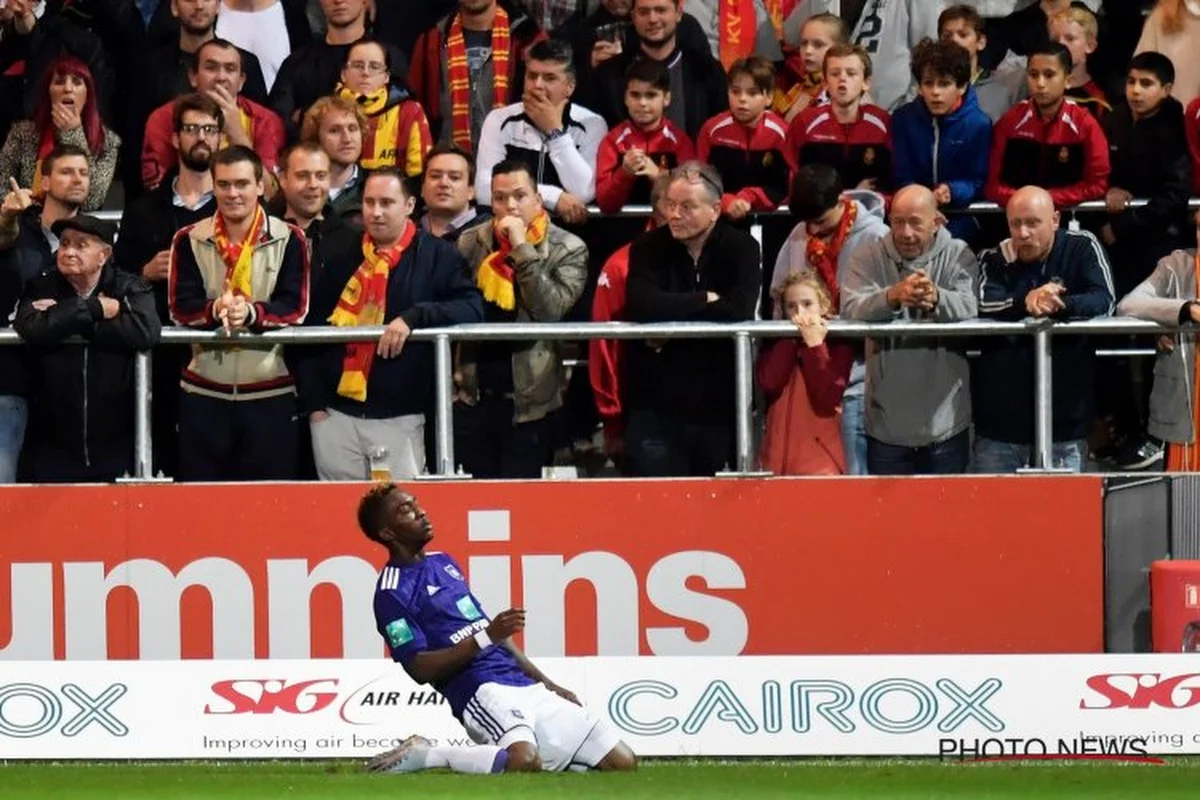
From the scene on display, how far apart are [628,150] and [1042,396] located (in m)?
2.77

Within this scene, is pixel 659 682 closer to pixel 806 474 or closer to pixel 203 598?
pixel 806 474

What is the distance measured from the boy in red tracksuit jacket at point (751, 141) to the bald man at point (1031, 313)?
1.46m

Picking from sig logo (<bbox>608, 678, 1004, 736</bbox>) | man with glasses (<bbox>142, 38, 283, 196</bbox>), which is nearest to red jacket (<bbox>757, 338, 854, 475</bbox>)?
sig logo (<bbox>608, 678, 1004, 736</bbox>)

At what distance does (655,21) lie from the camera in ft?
43.5

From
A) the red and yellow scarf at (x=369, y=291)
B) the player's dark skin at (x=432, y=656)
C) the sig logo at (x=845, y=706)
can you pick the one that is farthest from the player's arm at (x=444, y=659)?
the red and yellow scarf at (x=369, y=291)

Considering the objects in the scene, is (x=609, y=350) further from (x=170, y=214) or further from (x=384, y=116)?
(x=170, y=214)

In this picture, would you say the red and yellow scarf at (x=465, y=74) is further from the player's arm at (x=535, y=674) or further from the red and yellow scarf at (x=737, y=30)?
the player's arm at (x=535, y=674)

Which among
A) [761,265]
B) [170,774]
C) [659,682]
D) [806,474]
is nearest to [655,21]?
[761,265]

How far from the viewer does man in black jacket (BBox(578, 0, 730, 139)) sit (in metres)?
13.4

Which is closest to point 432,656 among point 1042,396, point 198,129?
point 1042,396

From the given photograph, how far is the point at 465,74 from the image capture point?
13.6m

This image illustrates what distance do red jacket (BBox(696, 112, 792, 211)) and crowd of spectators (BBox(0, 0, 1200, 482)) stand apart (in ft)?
0.07

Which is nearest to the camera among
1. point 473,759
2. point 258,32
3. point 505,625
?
point 505,625

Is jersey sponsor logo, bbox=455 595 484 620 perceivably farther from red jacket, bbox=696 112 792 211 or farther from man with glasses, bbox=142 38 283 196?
man with glasses, bbox=142 38 283 196
